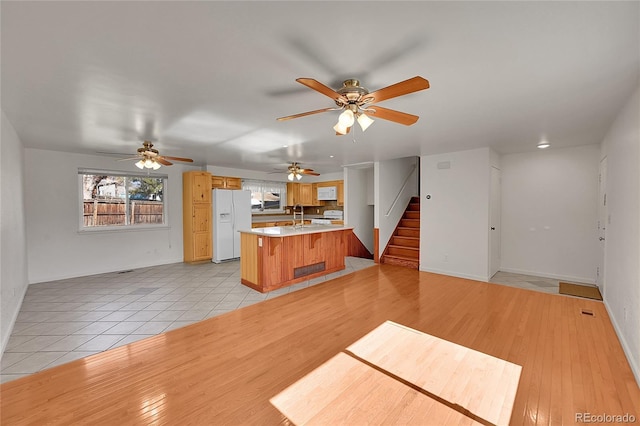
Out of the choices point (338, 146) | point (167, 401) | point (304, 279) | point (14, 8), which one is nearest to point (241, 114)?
point (14, 8)

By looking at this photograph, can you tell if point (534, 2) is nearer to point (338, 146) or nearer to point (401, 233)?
point (338, 146)

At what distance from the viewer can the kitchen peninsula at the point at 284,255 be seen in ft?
14.2

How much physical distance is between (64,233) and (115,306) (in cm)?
269

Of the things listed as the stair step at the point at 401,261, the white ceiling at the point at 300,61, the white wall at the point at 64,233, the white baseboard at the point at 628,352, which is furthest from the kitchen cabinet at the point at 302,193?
the white baseboard at the point at 628,352

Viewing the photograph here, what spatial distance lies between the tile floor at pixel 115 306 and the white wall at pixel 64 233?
0.96ft

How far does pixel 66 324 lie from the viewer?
3.08 m

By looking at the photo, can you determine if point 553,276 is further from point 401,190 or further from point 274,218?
point 274,218

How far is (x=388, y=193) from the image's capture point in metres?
6.55

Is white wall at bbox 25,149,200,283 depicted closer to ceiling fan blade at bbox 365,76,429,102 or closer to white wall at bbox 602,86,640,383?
ceiling fan blade at bbox 365,76,429,102

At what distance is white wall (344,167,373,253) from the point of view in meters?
7.27

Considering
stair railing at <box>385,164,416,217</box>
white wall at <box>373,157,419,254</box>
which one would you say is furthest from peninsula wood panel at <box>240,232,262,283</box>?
stair railing at <box>385,164,416,217</box>

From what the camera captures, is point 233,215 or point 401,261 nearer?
point 401,261

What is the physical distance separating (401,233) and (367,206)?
1.52 m

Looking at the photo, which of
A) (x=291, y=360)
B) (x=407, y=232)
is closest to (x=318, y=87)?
(x=291, y=360)
